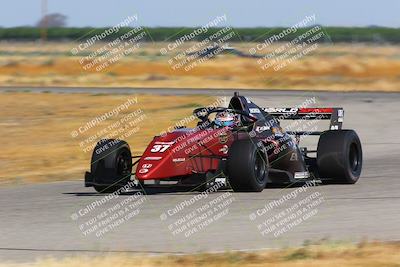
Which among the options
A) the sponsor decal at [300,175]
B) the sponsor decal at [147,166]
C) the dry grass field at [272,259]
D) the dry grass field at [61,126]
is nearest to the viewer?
the dry grass field at [272,259]

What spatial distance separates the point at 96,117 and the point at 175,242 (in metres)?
23.2

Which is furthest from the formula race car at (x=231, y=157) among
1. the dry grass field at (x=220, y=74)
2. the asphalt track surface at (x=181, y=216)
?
the dry grass field at (x=220, y=74)

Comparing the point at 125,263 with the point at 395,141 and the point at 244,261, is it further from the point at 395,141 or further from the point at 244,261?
the point at 395,141

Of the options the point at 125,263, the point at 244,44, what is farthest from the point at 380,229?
the point at 244,44

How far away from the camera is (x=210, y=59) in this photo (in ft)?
245

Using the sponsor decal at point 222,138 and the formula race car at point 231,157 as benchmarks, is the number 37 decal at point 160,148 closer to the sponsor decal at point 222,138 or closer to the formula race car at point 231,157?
the formula race car at point 231,157

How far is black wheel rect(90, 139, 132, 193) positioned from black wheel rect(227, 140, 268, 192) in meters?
1.92

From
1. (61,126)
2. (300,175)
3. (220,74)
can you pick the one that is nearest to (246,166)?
(300,175)

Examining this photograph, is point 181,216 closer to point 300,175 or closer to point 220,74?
point 300,175

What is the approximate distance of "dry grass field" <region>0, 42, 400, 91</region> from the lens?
55.4m

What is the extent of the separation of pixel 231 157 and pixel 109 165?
6.91 ft

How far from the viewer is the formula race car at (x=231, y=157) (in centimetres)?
1559

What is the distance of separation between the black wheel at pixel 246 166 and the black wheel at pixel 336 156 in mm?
1637

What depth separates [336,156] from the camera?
1736 centimetres
